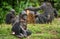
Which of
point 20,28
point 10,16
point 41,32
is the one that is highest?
point 20,28

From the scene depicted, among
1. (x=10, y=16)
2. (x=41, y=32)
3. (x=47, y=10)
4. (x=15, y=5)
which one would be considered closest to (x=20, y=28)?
(x=41, y=32)

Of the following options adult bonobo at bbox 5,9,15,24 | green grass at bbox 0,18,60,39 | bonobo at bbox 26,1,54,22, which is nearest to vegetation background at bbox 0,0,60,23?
bonobo at bbox 26,1,54,22

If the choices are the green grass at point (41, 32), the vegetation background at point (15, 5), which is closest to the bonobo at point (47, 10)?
the green grass at point (41, 32)

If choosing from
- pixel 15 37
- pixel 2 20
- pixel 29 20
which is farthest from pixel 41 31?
pixel 2 20

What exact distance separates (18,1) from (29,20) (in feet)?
19.0

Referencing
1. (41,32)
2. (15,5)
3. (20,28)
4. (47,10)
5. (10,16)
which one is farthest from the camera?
(15,5)

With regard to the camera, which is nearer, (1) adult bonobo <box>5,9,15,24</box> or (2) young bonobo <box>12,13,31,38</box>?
(2) young bonobo <box>12,13,31,38</box>

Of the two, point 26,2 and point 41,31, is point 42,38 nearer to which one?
point 41,31

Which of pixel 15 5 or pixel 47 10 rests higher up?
pixel 47 10

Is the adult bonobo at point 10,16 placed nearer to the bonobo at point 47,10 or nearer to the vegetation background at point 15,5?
the bonobo at point 47,10

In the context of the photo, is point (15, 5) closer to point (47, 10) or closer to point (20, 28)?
point (47, 10)

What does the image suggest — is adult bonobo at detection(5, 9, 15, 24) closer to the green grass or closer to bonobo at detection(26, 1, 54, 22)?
bonobo at detection(26, 1, 54, 22)

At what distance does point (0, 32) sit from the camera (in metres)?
12.0

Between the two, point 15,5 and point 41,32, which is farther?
point 15,5
